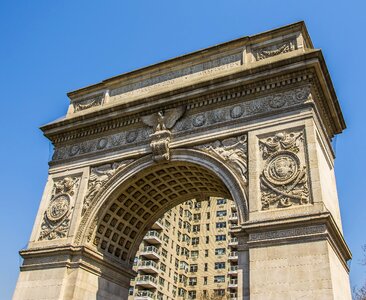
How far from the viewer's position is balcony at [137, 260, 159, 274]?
5125cm

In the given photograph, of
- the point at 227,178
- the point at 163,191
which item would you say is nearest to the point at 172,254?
the point at 163,191

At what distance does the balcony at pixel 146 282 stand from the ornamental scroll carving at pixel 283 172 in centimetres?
3679

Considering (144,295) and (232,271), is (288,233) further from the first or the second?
(232,271)

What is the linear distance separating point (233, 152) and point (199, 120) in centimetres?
270

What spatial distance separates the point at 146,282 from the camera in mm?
50281

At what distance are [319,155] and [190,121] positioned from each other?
21.1ft

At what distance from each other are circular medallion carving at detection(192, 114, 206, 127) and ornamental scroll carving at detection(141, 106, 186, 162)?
0.81 m

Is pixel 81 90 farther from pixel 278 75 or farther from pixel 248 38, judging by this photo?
pixel 278 75

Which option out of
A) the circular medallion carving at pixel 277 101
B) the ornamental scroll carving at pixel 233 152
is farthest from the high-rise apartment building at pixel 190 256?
the circular medallion carving at pixel 277 101

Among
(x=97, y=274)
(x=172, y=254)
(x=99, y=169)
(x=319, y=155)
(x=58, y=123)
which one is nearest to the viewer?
(x=319, y=155)

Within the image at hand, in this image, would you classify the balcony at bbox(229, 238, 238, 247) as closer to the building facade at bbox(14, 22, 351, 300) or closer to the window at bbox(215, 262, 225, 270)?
the window at bbox(215, 262, 225, 270)

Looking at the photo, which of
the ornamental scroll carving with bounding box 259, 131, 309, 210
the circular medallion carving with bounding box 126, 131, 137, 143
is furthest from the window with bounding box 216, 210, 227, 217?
the ornamental scroll carving with bounding box 259, 131, 309, 210

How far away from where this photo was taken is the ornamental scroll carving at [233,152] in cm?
1816

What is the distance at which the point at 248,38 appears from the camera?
829 inches
